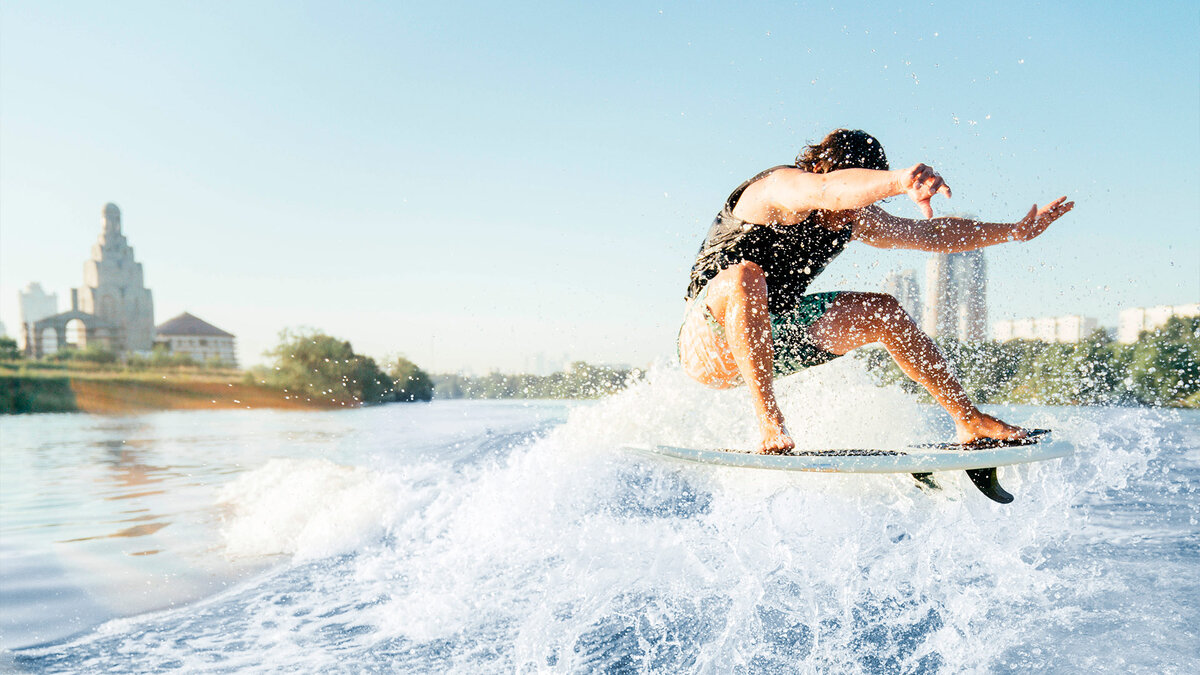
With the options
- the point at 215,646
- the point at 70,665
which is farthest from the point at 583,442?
the point at 70,665

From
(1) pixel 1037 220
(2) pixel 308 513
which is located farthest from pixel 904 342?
(2) pixel 308 513

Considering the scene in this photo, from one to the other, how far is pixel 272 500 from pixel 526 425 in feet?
14.5

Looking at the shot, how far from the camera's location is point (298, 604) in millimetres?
4660

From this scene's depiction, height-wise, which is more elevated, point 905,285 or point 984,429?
point 905,285

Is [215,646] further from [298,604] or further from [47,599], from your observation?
[47,599]

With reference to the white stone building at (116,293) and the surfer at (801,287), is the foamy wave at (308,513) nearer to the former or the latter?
the surfer at (801,287)

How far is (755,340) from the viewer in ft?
11.3

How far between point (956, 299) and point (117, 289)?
117 meters

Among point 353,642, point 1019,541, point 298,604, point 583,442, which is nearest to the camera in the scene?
point 353,642

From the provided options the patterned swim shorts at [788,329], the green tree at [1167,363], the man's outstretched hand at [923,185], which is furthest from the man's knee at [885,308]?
the green tree at [1167,363]

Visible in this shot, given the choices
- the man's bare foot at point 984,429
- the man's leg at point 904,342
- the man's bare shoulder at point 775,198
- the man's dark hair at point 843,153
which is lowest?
the man's bare foot at point 984,429

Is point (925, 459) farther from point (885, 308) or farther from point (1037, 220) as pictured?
point (1037, 220)

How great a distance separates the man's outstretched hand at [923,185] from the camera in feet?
7.72

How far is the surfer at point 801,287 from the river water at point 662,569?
0.93 meters
